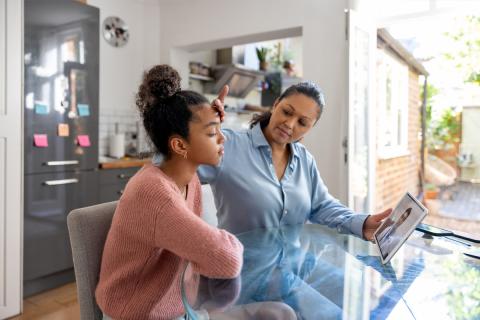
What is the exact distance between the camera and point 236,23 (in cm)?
404

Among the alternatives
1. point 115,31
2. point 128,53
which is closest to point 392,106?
point 128,53

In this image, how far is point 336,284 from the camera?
1.21 metres

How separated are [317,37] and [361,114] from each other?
2.48 ft

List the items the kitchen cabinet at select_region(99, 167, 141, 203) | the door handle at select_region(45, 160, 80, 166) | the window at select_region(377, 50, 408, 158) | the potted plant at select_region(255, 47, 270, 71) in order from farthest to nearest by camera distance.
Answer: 1. the potted plant at select_region(255, 47, 270, 71)
2. the window at select_region(377, 50, 408, 158)
3. the kitchen cabinet at select_region(99, 167, 141, 203)
4. the door handle at select_region(45, 160, 80, 166)

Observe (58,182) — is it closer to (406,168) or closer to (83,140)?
(83,140)

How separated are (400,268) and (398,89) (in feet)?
17.5

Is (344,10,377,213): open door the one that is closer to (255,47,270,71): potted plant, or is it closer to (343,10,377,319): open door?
(343,10,377,319): open door

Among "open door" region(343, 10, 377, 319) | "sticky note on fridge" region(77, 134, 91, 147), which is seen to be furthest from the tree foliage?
"sticky note on fridge" region(77, 134, 91, 147)

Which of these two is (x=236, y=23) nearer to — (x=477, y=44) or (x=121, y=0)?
(x=121, y=0)

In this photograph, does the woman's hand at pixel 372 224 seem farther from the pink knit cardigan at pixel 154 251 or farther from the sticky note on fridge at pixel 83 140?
the sticky note on fridge at pixel 83 140

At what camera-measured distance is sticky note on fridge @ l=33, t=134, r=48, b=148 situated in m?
2.95

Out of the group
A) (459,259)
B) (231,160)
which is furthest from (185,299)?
(459,259)

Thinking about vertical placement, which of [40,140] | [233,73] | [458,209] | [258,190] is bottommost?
[458,209]

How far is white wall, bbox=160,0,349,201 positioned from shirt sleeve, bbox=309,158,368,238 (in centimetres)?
134
